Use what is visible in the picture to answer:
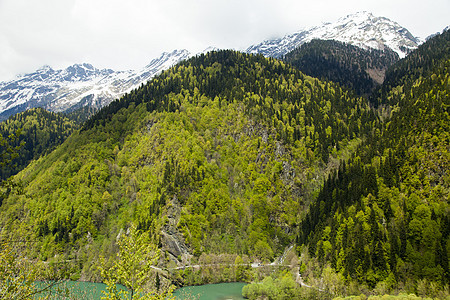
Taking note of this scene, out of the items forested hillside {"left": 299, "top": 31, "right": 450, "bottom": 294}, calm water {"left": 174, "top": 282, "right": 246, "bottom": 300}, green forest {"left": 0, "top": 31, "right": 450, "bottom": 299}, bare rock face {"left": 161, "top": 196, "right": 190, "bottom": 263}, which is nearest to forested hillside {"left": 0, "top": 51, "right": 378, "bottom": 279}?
bare rock face {"left": 161, "top": 196, "right": 190, "bottom": 263}

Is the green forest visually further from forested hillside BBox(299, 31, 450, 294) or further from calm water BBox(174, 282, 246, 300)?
calm water BBox(174, 282, 246, 300)

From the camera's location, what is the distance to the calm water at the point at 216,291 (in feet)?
323

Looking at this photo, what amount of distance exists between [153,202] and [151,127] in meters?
57.8

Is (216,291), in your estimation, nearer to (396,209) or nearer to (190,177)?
(190,177)

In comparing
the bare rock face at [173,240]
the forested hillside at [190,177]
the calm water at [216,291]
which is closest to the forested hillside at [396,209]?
the forested hillside at [190,177]

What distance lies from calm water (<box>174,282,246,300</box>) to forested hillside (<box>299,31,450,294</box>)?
32.2 meters

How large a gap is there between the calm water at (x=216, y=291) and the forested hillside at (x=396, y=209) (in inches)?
1269

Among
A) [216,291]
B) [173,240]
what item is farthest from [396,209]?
[173,240]

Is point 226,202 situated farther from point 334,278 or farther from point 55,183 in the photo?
point 55,183

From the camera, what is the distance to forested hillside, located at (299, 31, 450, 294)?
91875 millimetres

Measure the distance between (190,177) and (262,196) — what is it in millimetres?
37526

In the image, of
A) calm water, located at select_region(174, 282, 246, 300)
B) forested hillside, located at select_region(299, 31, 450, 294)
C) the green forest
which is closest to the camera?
forested hillside, located at select_region(299, 31, 450, 294)

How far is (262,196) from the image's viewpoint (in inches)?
6137

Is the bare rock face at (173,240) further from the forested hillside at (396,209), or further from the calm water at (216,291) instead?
the forested hillside at (396,209)
